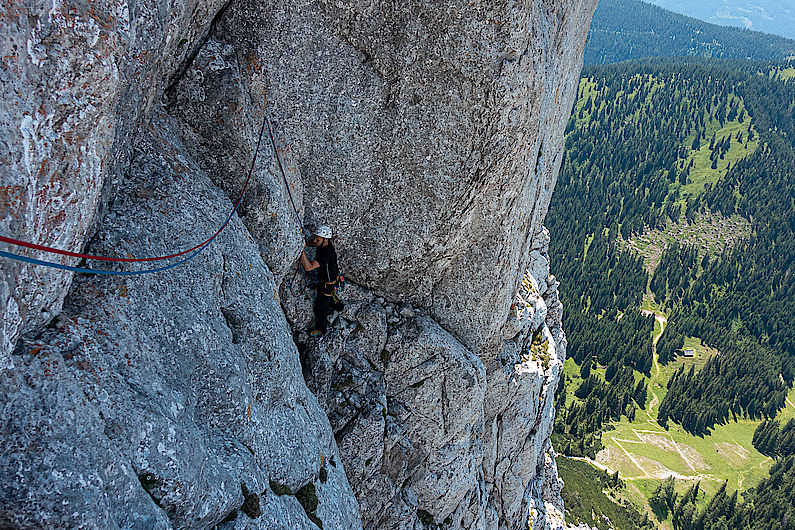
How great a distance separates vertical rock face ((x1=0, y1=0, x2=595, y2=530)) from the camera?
6.38 m

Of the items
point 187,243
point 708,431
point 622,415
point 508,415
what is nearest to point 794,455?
point 708,431

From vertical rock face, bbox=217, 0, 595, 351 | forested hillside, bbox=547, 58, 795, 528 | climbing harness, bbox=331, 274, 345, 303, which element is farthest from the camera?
forested hillside, bbox=547, 58, 795, 528

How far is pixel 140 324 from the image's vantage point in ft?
26.8

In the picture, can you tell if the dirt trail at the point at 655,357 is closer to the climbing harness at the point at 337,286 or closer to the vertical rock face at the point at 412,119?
the vertical rock face at the point at 412,119

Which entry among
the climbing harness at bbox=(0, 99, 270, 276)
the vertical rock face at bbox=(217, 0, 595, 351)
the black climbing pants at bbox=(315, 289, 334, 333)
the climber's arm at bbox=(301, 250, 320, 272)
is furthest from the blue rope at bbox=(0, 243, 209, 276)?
the vertical rock face at bbox=(217, 0, 595, 351)

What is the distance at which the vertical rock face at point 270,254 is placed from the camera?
6.38 m

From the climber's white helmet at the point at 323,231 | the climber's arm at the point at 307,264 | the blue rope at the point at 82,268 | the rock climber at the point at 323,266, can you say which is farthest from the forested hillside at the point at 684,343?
the blue rope at the point at 82,268

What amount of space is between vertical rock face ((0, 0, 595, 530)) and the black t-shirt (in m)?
0.87

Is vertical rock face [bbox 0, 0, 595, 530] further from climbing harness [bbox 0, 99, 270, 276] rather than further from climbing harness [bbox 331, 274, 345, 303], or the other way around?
climbing harness [bbox 331, 274, 345, 303]

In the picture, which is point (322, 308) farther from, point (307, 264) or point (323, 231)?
point (323, 231)

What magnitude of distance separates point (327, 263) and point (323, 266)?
16 cm

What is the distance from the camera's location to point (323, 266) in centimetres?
1388

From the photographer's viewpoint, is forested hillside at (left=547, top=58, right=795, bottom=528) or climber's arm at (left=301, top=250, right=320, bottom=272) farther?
forested hillside at (left=547, top=58, right=795, bottom=528)

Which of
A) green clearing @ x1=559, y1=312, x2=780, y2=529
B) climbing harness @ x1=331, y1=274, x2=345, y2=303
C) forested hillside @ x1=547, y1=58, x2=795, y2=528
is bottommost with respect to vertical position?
green clearing @ x1=559, y1=312, x2=780, y2=529
